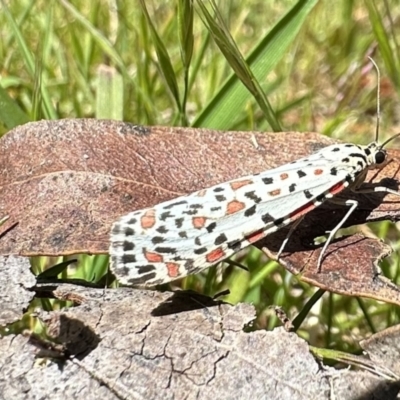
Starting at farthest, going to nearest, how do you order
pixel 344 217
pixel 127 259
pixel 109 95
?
pixel 109 95, pixel 344 217, pixel 127 259

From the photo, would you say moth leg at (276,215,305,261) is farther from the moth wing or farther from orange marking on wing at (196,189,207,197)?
orange marking on wing at (196,189,207,197)

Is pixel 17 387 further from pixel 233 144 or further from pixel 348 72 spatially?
pixel 348 72

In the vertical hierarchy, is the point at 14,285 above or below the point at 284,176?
below

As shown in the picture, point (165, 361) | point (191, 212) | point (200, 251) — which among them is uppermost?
point (191, 212)

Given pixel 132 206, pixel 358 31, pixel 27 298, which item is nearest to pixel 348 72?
pixel 358 31

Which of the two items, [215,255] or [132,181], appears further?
[132,181]

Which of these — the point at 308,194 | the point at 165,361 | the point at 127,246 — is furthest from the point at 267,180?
the point at 165,361

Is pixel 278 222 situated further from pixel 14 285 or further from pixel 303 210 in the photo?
pixel 14 285
